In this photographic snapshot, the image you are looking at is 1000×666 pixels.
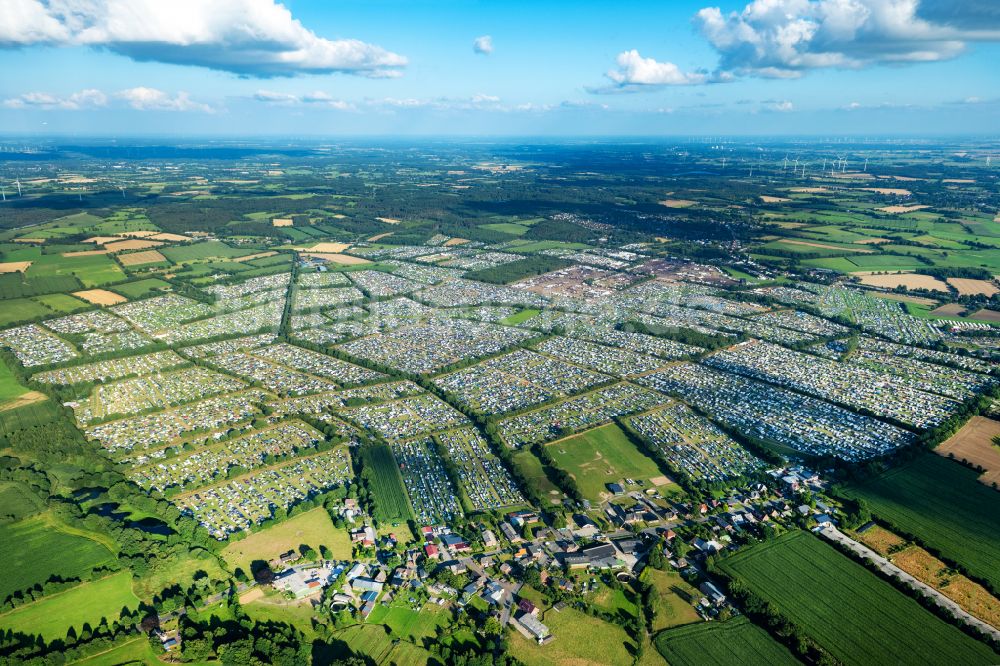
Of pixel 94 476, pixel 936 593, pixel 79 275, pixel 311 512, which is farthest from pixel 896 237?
pixel 79 275

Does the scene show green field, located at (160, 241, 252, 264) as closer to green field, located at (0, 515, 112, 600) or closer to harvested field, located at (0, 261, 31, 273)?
harvested field, located at (0, 261, 31, 273)

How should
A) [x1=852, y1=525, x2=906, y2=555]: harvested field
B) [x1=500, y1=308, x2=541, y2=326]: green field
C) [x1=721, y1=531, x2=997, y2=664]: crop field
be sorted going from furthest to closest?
1. [x1=500, y1=308, x2=541, y2=326]: green field
2. [x1=852, y1=525, x2=906, y2=555]: harvested field
3. [x1=721, y1=531, x2=997, y2=664]: crop field

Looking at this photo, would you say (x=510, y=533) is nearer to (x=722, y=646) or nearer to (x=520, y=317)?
(x=722, y=646)

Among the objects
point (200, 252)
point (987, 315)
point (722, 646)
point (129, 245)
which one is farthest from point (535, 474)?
point (129, 245)

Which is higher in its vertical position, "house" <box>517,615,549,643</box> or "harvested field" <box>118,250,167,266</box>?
"harvested field" <box>118,250,167,266</box>

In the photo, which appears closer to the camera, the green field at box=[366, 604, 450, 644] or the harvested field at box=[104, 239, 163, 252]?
the green field at box=[366, 604, 450, 644]

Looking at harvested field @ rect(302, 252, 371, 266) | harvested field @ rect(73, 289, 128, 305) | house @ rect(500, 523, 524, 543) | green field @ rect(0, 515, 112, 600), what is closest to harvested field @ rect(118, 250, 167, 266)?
harvested field @ rect(73, 289, 128, 305)

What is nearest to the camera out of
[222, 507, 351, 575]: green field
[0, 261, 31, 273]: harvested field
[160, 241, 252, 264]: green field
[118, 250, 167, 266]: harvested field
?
[222, 507, 351, 575]: green field
